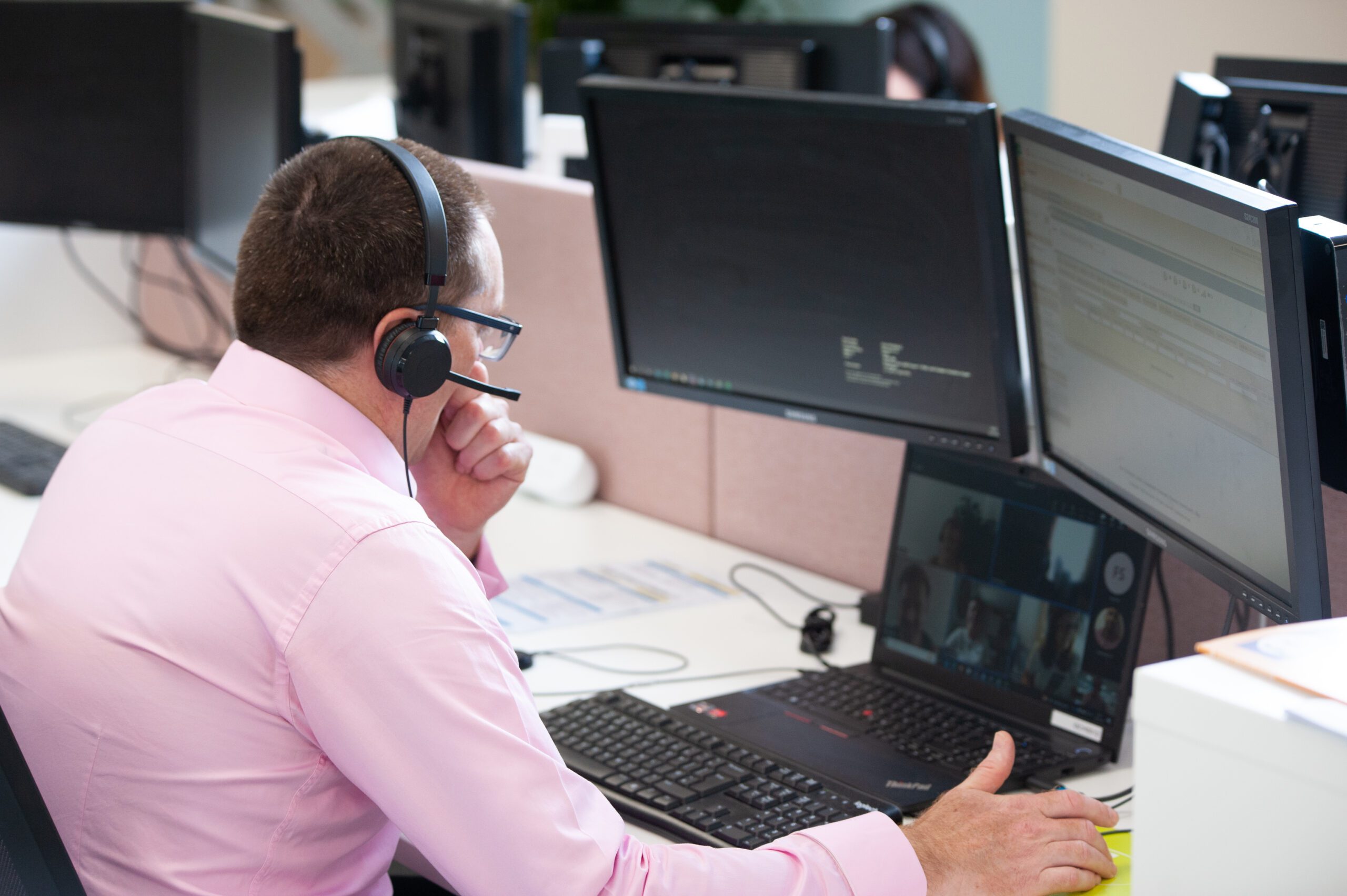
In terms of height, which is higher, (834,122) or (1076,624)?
(834,122)

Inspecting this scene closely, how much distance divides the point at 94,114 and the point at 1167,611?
1.85 metres

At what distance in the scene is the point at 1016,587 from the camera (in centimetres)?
128

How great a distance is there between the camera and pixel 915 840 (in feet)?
3.15

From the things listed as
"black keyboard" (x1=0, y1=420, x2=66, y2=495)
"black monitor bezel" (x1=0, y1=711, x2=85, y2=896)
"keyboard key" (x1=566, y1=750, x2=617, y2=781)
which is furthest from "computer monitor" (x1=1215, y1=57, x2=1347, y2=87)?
"black keyboard" (x1=0, y1=420, x2=66, y2=495)

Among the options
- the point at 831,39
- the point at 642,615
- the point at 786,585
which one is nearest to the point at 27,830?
the point at 642,615

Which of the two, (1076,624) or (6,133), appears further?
(6,133)

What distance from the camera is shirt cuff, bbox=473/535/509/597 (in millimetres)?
1345

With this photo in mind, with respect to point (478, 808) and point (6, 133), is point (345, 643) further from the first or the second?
point (6, 133)

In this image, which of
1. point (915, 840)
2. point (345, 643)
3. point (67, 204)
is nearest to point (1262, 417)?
point (915, 840)

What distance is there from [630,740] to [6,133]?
171cm

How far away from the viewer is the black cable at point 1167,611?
1.29m

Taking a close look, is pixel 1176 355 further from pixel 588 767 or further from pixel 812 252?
pixel 588 767

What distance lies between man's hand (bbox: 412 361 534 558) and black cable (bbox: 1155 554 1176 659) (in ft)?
1.96

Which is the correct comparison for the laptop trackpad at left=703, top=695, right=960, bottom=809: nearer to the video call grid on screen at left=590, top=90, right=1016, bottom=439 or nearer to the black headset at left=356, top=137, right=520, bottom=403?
the video call grid on screen at left=590, top=90, right=1016, bottom=439
